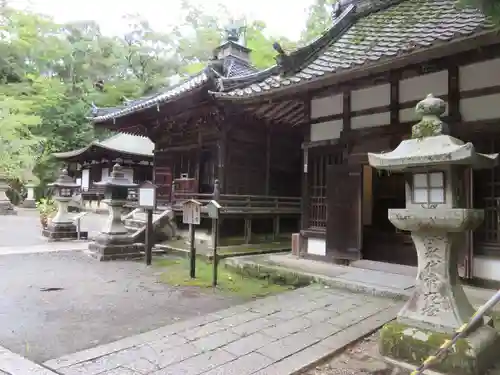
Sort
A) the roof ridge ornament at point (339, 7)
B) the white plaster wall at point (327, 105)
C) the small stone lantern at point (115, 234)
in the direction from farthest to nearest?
1. the roof ridge ornament at point (339, 7)
2. the small stone lantern at point (115, 234)
3. the white plaster wall at point (327, 105)

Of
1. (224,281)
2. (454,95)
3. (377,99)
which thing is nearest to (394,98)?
(377,99)

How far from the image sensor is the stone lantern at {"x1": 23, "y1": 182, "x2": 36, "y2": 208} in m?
27.9

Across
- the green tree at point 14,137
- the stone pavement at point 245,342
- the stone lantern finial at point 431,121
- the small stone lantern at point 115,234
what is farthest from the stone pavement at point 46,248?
the green tree at point 14,137

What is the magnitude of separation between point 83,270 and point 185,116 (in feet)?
20.1

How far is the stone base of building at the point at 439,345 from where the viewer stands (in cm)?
320

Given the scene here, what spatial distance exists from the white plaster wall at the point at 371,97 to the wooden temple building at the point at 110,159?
709 inches

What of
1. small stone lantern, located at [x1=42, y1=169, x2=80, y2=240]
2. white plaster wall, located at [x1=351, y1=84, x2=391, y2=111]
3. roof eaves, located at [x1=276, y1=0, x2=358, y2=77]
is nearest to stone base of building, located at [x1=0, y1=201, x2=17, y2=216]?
small stone lantern, located at [x1=42, y1=169, x2=80, y2=240]

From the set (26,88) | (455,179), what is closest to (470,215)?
(455,179)

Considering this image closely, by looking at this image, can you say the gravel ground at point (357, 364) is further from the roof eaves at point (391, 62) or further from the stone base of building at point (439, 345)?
the roof eaves at point (391, 62)

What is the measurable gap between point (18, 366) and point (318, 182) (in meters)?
6.71

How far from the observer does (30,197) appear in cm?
2894

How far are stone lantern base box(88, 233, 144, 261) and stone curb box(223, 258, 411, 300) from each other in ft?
9.10

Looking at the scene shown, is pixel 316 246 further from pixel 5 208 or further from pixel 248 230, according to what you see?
pixel 5 208

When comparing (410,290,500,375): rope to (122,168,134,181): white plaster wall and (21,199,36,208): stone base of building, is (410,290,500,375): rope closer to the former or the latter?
(122,168,134,181): white plaster wall
